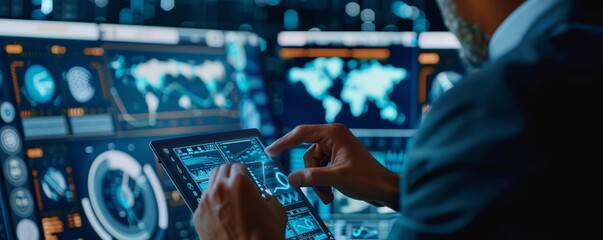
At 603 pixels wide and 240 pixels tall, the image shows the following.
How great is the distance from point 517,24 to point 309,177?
1.70 feet

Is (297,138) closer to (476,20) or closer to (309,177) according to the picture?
(309,177)

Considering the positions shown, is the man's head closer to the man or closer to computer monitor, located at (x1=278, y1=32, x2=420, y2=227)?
the man

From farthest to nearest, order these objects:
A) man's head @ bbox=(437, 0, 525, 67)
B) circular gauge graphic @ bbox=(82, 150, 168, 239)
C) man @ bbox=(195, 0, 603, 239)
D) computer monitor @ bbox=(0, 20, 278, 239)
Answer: circular gauge graphic @ bbox=(82, 150, 168, 239) < computer monitor @ bbox=(0, 20, 278, 239) < man's head @ bbox=(437, 0, 525, 67) < man @ bbox=(195, 0, 603, 239)

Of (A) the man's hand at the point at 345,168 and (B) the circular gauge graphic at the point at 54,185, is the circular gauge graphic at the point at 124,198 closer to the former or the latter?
(B) the circular gauge graphic at the point at 54,185

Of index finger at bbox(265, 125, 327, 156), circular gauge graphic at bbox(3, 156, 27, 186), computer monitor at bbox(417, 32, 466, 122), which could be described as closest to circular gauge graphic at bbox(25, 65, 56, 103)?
circular gauge graphic at bbox(3, 156, 27, 186)

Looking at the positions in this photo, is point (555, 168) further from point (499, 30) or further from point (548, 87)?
point (499, 30)

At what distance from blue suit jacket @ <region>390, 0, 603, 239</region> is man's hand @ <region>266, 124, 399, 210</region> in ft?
1.70

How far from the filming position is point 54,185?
1.33 meters

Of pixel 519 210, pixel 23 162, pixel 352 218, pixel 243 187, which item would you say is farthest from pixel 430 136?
pixel 352 218

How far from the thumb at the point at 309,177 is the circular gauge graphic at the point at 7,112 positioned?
1.68 ft

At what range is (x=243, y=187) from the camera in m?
0.99

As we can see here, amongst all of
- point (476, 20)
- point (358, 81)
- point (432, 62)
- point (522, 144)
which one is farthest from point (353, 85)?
point (522, 144)

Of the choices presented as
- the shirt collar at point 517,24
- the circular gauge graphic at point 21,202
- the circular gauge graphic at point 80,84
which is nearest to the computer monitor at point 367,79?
the circular gauge graphic at point 80,84

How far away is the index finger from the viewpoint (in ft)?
4.27
